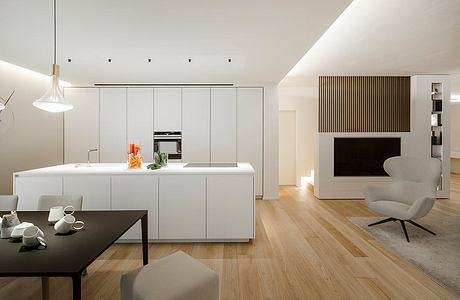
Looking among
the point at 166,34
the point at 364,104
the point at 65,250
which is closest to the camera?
the point at 65,250

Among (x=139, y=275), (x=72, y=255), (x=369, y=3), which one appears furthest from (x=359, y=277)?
(x=369, y=3)

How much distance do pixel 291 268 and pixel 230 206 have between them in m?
1.01

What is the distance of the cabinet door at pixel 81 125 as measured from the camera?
5.94m

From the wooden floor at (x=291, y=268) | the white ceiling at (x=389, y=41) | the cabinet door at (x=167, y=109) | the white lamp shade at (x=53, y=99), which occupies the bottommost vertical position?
the wooden floor at (x=291, y=268)

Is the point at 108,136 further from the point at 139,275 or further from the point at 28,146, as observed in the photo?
the point at 139,275

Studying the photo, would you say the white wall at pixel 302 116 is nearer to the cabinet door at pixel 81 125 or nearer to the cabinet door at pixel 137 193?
the cabinet door at pixel 81 125

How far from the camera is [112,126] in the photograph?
5.93 metres

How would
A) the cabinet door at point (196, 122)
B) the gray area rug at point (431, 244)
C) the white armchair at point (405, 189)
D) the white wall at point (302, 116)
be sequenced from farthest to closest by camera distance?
the white wall at point (302, 116) → the cabinet door at point (196, 122) → the white armchair at point (405, 189) → the gray area rug at point (431, 244)

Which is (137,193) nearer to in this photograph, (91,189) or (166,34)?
(91,189)

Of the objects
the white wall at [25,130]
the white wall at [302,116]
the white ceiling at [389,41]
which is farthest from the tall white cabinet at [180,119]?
the white wall at [302,116]

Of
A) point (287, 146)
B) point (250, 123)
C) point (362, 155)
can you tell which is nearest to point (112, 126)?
point (250, 123)

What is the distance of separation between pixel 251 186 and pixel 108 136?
390cm

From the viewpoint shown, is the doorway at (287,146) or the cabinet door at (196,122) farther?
the doorway at (287,146)

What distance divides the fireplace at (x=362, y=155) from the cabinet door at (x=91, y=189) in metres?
4.66
